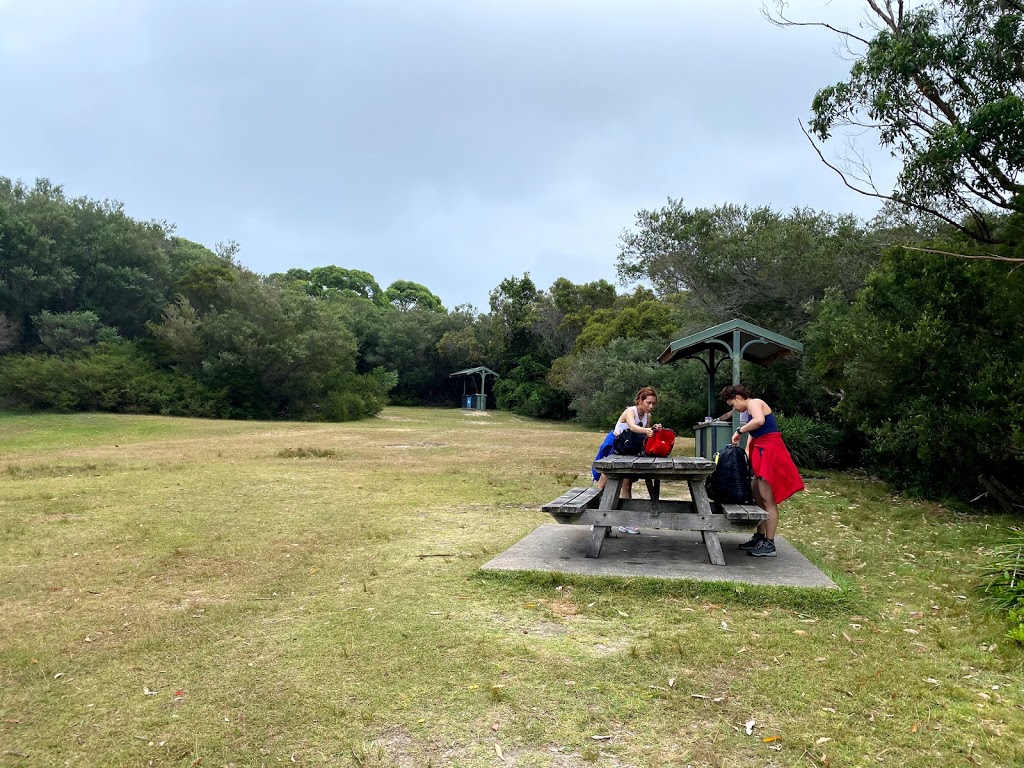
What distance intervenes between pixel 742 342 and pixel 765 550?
7772 millimetres

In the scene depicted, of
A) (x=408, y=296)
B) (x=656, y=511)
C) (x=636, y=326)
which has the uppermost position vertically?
(x=408, y=296)

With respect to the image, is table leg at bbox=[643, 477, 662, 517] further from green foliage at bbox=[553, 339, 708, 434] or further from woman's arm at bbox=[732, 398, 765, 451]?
green foliage at bbox=[553, 339, 708, 434]

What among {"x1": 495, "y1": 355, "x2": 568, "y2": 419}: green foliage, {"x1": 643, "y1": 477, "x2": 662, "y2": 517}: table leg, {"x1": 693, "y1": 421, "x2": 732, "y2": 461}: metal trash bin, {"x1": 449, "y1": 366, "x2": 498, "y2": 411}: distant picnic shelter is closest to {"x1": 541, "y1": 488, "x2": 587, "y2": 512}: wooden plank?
{"x1": 643, "y1": 477, "x2": 662, "y2": 517}: table leg

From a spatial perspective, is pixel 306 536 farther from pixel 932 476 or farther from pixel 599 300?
pixel 599 300

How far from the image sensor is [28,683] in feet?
10.1

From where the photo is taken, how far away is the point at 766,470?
5055 millimetres

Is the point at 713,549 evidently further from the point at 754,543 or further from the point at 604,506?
the point at 604,506

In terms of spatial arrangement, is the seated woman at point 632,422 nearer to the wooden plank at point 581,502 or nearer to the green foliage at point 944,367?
the wooden plank at point 581,502

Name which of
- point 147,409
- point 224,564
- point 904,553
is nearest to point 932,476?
point 904,553

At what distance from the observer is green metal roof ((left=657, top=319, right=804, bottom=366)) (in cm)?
1169

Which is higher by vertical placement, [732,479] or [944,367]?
[944,367]

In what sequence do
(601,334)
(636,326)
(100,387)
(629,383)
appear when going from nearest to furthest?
(629,383), (100,387), (636,326), (601,334)

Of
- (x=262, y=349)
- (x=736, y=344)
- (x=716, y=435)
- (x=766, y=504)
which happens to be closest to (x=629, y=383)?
(x=736, y=344)

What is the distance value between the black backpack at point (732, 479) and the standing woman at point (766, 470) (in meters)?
0.07
